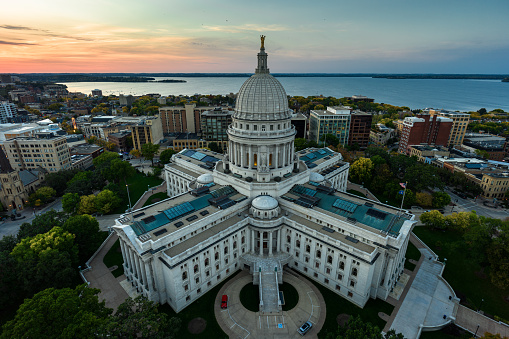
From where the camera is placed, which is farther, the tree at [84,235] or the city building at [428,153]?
the city building at [428,153]

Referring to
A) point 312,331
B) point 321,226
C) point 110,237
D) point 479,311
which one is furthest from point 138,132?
point 479,311

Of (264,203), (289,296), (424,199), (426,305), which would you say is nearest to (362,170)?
(424,199)

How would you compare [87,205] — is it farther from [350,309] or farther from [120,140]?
[120,140]

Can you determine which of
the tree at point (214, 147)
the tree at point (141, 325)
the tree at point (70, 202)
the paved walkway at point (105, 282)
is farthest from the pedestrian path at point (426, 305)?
the tree at point (214, 147)

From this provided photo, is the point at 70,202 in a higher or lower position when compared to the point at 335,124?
lower

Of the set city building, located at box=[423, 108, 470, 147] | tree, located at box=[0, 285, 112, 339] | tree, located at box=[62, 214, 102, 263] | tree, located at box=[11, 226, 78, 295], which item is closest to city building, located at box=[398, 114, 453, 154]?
city building, located at box=[423, 108, 470, 147]

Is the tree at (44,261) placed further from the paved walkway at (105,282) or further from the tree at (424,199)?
the tree at (424,199)

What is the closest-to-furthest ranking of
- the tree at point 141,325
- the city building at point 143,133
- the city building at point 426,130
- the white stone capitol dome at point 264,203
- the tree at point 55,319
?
1. the tree at point 55,319
2. the tree at point 141,325
3. the white stone capitol dome at point 264,203
4. the city building at point 426,130
5. the city building at point 143,133
